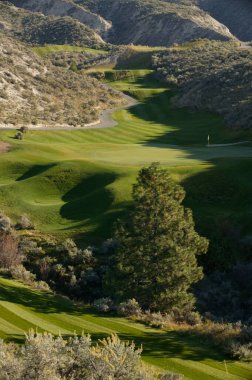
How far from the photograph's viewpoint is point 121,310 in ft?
59.1

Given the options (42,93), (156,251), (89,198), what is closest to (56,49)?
(42,93)

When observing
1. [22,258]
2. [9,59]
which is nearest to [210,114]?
[9,59]

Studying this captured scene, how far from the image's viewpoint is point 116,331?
1589 centimetres

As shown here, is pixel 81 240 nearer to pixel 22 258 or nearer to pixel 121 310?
pixel 22 258

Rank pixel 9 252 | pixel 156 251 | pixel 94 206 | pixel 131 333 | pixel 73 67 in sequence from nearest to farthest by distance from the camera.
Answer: pixel 131 333 → pixel 156 251 → pixel 9 252 → pixel 94 206 → pixel 73 67

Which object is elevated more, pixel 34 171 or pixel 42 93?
pixel 42 93

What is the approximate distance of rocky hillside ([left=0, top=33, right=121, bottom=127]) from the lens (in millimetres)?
78562

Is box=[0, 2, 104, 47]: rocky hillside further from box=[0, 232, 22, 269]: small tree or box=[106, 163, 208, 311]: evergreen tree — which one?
box=[106, 163, 208, 311]: evergreen tree

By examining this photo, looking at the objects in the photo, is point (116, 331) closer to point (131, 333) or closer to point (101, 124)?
point (131, 333)

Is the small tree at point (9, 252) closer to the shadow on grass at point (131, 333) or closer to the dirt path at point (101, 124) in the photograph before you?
the shadow on grass at point (131, 333)

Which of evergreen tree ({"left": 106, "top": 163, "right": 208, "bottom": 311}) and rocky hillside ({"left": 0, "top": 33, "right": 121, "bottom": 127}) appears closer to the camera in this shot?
evergreen tree ({"left": 106, "top": 163, "right": 208, "bottom": 311})

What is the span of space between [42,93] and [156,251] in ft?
246

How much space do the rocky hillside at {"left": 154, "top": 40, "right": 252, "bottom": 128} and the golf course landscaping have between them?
6107 mm

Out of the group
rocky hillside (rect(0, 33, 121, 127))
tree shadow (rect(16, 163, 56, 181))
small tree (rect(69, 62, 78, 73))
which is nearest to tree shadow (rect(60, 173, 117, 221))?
tree shadow (rect(16, 163, 56, 181))
